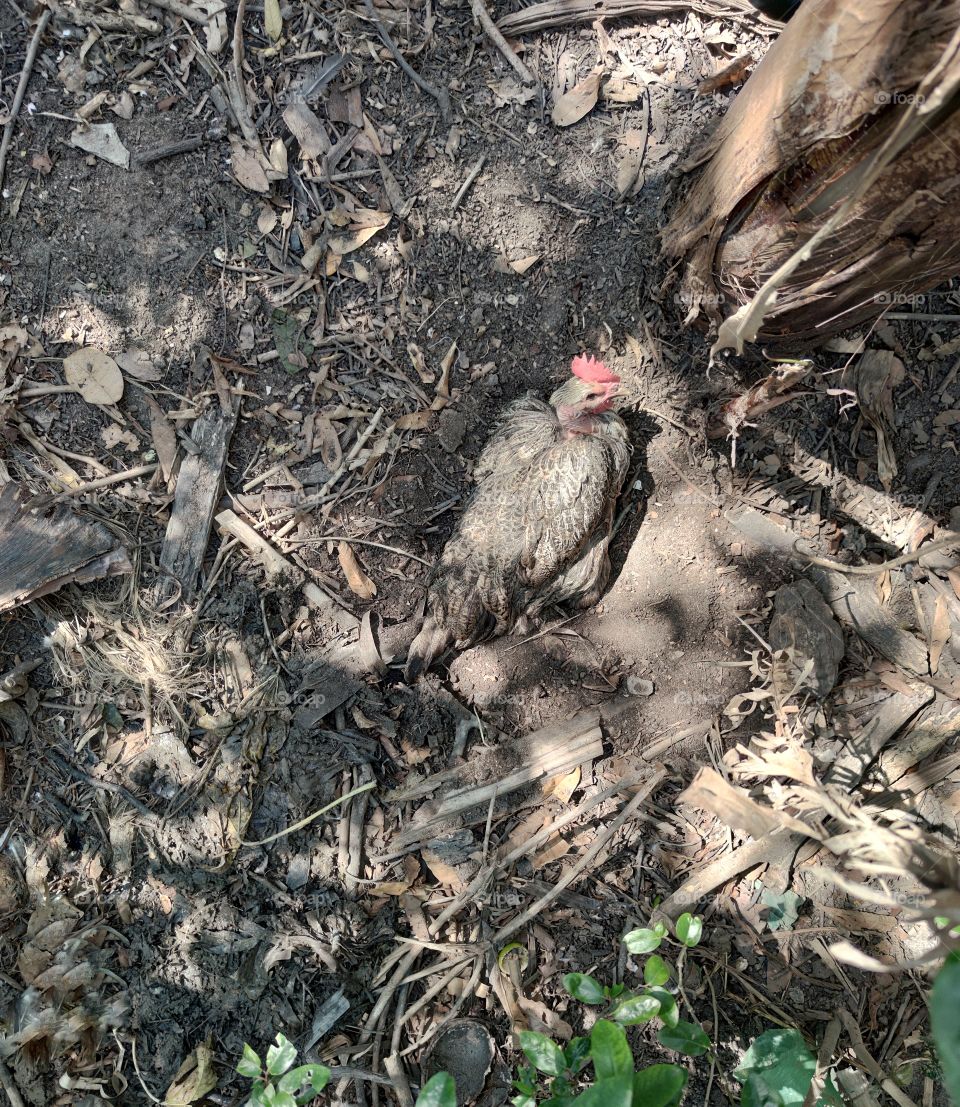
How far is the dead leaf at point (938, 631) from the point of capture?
115 inches

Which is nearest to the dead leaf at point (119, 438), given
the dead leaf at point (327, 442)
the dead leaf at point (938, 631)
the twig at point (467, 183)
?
the dead leaf at point (327, 442)

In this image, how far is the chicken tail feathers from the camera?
293 cm

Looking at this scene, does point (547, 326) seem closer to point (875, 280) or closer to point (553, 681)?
point (875, 280)

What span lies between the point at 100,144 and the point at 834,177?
9.38 feet

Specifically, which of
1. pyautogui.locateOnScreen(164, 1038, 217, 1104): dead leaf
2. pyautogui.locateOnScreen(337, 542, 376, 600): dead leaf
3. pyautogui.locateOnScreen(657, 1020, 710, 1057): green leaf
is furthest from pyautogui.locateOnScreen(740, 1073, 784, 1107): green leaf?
pyautogui.locateOnScreen(337, 542, 376, 600): dead leaf

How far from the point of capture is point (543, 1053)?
1912mm

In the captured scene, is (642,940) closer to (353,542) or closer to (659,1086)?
(659,1086)

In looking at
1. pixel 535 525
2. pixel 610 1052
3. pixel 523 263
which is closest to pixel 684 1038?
pixel 610 1052

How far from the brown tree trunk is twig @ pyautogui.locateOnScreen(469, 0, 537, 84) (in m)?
0.97

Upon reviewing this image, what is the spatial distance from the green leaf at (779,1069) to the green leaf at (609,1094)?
0.52 m

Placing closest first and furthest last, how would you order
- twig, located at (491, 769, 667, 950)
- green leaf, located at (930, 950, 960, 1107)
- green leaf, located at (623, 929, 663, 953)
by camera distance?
green leaf, located at (930, 950, 960, 1107) < green leaf, located at (623, 929, 663, 953) < twig, located at (491, 769, 667, 950)

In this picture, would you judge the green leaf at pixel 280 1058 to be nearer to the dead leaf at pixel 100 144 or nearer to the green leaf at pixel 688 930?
the green leaf at pixel 688 930

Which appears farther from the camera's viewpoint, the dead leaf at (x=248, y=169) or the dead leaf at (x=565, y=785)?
the dead leaf at (x=248, y=169)

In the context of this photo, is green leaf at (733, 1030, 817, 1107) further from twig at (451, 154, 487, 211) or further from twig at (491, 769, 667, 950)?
twig at (451, 154, 487, 211)
